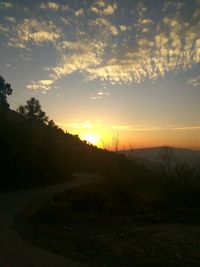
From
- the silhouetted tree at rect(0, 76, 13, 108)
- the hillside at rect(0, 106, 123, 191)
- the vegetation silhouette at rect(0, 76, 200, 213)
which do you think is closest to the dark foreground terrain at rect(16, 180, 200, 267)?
the vegetation silhouette at rect(0, 76, 200, 213)

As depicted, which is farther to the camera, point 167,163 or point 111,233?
point 167,163

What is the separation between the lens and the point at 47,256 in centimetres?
1178

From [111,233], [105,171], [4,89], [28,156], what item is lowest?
[111,233]

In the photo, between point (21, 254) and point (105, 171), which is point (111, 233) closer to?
point (21, 254)

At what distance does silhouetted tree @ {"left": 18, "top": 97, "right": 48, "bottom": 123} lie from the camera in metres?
54.9

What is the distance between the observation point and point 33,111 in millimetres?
56094

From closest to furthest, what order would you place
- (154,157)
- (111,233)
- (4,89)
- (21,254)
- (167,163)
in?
(21,254), (111,233), (167,163), (154,157), (4,89)

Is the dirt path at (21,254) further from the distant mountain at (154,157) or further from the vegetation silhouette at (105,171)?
the distant mountain at (154,157)

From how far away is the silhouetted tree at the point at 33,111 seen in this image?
180ft

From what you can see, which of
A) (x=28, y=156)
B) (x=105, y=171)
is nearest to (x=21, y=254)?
(x=28, y=156)

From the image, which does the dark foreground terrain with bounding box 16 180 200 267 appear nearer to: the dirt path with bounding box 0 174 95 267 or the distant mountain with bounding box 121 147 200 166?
the dirt path with bounding box 0 174 95 267

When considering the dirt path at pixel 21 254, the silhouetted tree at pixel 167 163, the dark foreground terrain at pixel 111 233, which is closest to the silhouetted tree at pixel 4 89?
the silhouetted tree at pixel 167 163

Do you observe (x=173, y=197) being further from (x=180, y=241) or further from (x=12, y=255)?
(x=12, y=255)

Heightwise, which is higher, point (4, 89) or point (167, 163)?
point (4, 89)
